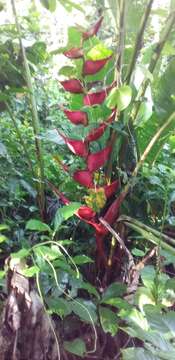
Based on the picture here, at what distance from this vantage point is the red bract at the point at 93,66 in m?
0.96

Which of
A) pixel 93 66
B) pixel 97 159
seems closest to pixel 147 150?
pixel 97 159

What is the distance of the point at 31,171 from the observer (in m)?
1.13

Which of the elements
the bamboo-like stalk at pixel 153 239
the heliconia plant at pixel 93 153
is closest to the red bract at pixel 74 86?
the heliconia plant at pixel 93 153

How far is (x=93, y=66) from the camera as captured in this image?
969 mm

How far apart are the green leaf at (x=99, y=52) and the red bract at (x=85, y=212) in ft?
1.08

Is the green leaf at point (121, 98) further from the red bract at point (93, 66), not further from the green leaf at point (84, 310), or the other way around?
the green leaf at point (84, 310)

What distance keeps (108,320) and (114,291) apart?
69 millimetres

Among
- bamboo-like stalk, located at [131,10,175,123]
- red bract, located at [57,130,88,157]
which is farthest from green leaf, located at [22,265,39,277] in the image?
bamboo-like stalk, located at [131,10,175,123]

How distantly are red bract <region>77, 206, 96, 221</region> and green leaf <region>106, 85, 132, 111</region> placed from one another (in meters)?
0.23

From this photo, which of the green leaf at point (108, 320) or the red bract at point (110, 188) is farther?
the red bract at point (110, 188)

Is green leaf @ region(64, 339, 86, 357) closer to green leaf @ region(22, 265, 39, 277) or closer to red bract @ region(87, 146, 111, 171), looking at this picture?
green leaf @ region(22, 265, 39, 277)

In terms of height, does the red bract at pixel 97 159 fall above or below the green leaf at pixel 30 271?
above

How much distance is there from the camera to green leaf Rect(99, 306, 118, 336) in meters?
0.85

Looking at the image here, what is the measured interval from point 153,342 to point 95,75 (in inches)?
24.3
